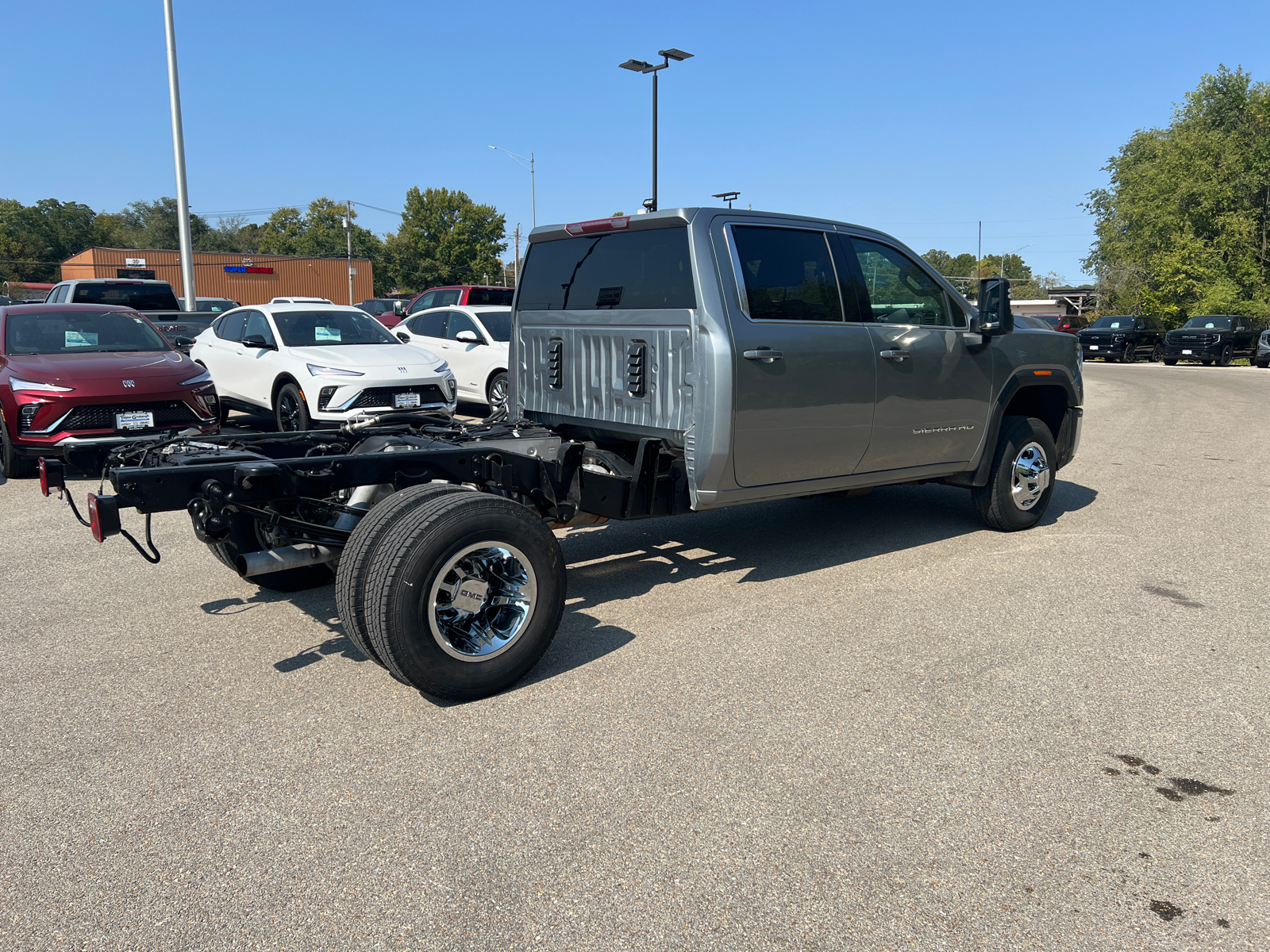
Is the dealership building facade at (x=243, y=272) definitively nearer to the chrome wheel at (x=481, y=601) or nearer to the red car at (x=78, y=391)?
the red car at (x=78, y=391)

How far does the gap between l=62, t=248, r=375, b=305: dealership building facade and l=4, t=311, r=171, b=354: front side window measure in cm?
5335

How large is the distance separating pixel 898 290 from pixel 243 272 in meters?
67.0

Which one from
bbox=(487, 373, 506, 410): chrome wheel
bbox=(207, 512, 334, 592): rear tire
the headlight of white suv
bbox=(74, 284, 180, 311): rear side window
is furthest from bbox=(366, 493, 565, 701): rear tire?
bbox=(74, 284, 180, 311): rear side window

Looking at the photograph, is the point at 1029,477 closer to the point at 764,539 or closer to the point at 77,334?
the point at 764,539

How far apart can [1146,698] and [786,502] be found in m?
4.26

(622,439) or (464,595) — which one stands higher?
(622,439)

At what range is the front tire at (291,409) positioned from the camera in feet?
34.2

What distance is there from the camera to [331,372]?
1034 cm

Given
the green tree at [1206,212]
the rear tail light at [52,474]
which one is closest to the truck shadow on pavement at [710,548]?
the rear tail light at [52,474]

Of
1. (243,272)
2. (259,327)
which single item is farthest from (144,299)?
(243,272)

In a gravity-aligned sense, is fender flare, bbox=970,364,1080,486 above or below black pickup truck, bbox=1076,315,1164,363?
below

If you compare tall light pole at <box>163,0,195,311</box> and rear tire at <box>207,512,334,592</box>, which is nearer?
rear tire at <box>207,512,334,592</box>

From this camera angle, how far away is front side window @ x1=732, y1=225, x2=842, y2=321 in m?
5.21

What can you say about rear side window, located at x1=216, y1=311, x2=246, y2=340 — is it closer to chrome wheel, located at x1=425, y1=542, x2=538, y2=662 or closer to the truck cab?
the truck cab
